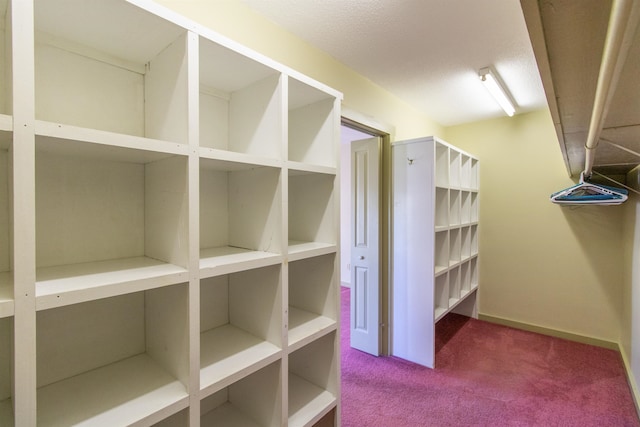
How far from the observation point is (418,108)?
3201 millimetres

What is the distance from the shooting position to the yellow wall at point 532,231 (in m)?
2.96

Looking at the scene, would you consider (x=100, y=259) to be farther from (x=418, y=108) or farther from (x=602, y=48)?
(x=418, y=108)

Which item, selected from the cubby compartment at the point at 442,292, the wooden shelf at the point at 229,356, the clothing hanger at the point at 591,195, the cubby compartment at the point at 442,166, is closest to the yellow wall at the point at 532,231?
the cubby compartment at the point at 442,166

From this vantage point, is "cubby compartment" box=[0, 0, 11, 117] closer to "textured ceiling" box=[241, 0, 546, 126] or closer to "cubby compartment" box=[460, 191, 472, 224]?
"textured ceiling" box=[241, 0, 546, 126]

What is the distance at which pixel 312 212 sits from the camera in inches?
58.8

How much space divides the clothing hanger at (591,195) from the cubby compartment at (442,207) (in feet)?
3.07

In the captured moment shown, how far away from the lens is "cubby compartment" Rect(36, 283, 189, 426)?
2.62 ft

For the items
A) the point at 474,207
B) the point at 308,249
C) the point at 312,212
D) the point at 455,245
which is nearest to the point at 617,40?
the point at 308,249

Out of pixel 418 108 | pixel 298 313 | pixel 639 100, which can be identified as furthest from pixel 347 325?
pixel 639 100

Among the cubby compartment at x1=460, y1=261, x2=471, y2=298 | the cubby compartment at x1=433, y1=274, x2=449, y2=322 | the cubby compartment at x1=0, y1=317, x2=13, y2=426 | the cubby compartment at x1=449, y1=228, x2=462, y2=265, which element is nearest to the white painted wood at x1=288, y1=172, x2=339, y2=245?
the cubby compartment at x1=0, y1=317, x2=13, y2=426

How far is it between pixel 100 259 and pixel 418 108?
3153 millimetres

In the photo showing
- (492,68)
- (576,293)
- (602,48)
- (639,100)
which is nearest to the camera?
(602,48)

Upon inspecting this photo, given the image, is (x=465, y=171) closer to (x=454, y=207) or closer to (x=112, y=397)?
(x=454, y=207)

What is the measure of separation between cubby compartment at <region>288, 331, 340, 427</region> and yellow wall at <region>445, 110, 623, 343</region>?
3059 millimetres
